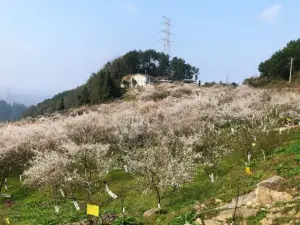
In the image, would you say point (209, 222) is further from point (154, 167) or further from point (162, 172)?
point (154, 167)

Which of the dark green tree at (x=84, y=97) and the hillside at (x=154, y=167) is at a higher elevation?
the dark green tree at (x=84, y=97)

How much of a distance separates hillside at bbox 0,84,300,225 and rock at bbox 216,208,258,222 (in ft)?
0.93

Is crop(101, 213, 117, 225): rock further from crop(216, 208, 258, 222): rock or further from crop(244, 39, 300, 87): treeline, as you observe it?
crop(244, 39, 300, 87): treeline

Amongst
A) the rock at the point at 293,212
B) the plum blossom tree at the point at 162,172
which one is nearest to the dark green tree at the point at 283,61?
the plum blossom tree at the point at 162,172

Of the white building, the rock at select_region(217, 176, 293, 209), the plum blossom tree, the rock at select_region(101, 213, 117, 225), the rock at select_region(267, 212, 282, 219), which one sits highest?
the white building

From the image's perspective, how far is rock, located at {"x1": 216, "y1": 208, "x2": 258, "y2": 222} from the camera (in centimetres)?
1593

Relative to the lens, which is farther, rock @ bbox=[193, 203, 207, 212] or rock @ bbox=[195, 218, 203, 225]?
rock @ bbox=[193, 203, 207, 212]

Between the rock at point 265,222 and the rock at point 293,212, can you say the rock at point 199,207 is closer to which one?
the rock at point 265,222

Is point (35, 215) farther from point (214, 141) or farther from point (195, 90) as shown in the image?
point (195, 90)

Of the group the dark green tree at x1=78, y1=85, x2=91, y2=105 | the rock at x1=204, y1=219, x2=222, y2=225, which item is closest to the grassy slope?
the rock at x1=204, y1=219, x2=222, y2=225

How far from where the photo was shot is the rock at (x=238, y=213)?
15.9 m

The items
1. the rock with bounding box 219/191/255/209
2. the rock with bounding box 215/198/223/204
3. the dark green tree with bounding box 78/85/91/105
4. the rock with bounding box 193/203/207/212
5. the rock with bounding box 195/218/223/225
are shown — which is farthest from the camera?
the dark green tree with bounding box 78/85/91/105

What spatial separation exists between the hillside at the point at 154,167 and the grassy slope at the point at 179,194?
0.30 feet

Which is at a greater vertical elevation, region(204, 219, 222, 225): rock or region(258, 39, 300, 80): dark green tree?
region(258, 39, 300, 80): dark green tree
